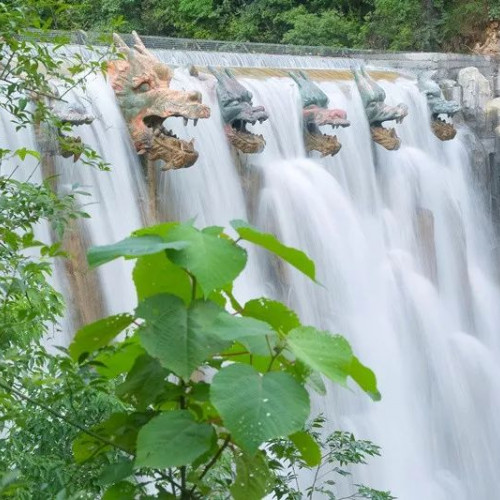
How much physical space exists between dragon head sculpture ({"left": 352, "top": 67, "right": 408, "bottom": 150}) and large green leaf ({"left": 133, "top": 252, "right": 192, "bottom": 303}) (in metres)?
11.8

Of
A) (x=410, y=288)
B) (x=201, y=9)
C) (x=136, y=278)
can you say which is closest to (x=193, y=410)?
(x=136, y=278)

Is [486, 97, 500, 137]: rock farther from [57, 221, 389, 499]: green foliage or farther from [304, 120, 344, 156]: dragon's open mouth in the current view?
[57, 221, 389, 499]: green foliage

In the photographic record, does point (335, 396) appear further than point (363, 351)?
No

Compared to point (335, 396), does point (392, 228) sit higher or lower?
higher

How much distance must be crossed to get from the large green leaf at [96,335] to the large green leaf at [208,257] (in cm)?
19

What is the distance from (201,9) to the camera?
81.2ft

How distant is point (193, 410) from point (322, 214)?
1009 centimetres

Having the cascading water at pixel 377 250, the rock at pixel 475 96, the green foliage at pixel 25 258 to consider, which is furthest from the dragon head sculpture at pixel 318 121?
the green foliage at pixel 25 258

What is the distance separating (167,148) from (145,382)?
7.95 meters

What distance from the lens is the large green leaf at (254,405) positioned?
140 cm

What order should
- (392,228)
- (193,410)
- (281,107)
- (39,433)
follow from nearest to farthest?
(193,410) → (39,433) → (281,107) → (392,228)

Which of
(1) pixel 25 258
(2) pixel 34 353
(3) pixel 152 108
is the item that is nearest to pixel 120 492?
(2) pixel 34 353

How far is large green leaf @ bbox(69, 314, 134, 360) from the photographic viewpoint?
5.41 feet

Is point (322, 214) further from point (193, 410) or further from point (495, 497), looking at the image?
point (193, 410)
